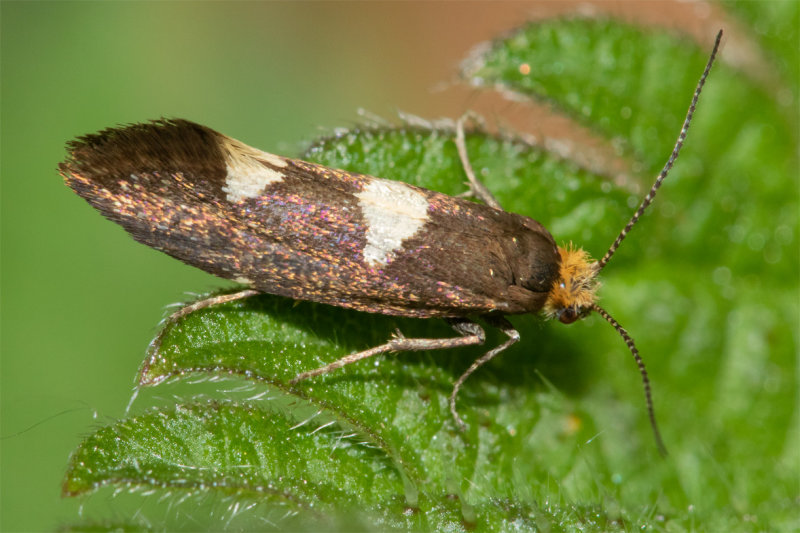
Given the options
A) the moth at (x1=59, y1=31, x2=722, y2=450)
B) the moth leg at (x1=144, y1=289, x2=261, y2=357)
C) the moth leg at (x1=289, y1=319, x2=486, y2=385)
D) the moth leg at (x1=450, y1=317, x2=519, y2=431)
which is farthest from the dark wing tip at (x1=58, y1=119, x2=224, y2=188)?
the moth leg at (x1=450, y1=317, x2=519, y2=431)

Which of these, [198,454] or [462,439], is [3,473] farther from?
[462,439]

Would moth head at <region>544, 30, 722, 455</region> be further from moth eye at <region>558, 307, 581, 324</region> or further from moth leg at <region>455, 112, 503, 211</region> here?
moth leg at <region>455, 112, 503, 211</region>

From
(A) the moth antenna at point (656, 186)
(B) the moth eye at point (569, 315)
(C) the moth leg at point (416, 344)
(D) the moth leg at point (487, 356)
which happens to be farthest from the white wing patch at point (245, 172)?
(A) the moth antenna at point (656, 186)

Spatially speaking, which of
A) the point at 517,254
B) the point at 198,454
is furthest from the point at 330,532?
the point at 517,254

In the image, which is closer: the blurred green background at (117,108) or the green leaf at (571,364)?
the green leaf at (571,364)

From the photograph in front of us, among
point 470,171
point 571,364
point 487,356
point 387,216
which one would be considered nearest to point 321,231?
point 387,216

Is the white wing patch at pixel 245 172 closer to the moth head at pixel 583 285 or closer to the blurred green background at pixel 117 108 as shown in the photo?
the blurred green background at pixel 117 108

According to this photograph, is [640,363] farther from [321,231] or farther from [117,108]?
[117,108]
